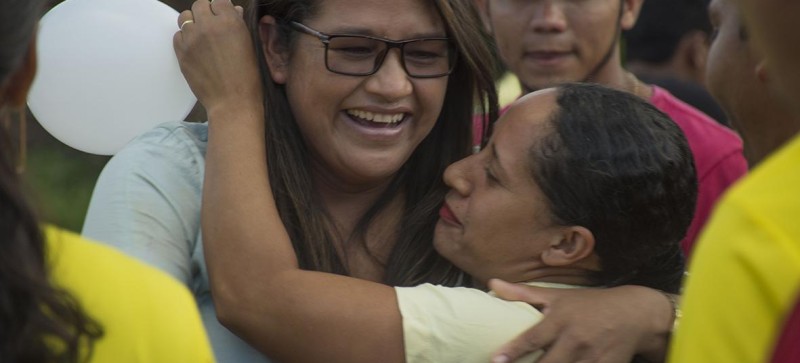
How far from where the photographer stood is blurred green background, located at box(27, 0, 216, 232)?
727 cm

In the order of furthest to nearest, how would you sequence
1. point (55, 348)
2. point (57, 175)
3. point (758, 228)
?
point (57, 175)
point (55, 348)
point (758, 228)

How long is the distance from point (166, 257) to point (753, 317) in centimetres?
139

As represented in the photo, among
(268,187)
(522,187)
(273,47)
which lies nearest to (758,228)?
(522,187)

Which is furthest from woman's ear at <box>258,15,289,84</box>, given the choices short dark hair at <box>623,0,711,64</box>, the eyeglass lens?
short dark hair at <box>623,0,711,64</box>

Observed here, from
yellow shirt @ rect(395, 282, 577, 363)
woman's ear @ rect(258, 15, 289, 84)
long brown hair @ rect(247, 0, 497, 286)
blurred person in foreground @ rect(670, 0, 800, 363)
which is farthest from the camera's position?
woman's ear @ rect(258, 15, 289, 84)

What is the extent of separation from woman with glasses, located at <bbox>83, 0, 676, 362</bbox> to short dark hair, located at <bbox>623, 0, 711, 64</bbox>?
111 inches

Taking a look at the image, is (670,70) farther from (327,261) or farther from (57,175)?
(57,175)

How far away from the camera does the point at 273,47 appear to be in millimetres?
2760

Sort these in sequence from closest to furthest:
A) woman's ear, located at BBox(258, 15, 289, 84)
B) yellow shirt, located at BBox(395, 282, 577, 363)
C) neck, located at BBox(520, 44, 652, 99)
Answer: yellow shirt, located at BBox(395, 282, 577, 363) → woman's ear, located at BBox(258, 15, 289, 84) → neck, located at BBox(520, 44, 652, 99)

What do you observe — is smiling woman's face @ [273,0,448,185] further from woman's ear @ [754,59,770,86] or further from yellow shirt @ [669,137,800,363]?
yellow shirt @ [669,137,800,363]

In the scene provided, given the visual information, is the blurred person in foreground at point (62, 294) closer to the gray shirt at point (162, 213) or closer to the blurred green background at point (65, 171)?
the gray shirt at point (162, 213)

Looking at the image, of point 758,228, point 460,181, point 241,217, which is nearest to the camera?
point 758,228

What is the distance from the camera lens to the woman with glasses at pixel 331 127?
8.27ft

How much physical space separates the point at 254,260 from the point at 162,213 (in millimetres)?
229
